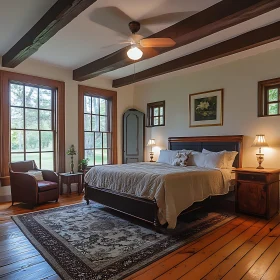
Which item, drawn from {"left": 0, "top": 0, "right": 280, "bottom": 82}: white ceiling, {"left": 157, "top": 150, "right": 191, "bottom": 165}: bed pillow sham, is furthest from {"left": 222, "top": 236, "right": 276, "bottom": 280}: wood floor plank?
{"left": 0, "top": 0, "right": 280, "bottom": 82}: white ceiling

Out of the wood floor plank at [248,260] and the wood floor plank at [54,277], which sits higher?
the wood floor plank at [54,277]

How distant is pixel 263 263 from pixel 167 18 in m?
3.14

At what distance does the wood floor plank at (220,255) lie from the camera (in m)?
2.12

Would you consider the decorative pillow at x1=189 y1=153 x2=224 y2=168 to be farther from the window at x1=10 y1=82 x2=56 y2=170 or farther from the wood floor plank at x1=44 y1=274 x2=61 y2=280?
the window at x1=10 y1=82 x2=56 y2=170

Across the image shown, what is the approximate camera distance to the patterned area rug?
223 centimetres

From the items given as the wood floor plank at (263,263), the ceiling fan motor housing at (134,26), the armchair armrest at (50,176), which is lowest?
the wood floor plank at (263,263)

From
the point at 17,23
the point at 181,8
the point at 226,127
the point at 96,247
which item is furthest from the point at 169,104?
the point at 96,247

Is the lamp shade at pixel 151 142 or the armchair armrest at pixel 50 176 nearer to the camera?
the armchair armrest at pixel 50 176

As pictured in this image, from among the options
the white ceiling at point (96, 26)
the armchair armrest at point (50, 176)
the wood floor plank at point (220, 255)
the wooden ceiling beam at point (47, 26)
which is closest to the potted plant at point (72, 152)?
the armchair armrest at point (50, 176)

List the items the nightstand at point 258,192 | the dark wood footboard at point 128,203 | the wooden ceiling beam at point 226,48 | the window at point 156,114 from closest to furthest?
the dark wood footboard at point 128,203 < the wooden ceiling beam at point 226,48 < the nightstand at point 258,192 < the window at point 156,114

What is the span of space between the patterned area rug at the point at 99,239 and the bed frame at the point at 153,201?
193 millimetres

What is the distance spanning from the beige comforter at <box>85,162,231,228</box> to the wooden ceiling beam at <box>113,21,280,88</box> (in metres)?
2.02

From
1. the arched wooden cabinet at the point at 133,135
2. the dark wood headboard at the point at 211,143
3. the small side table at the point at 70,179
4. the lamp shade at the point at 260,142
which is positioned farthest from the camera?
the arched wooden cabinet at the point at 133,135

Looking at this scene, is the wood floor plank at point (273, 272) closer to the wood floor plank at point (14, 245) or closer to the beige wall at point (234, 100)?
the beige wall at point (234, 100)
